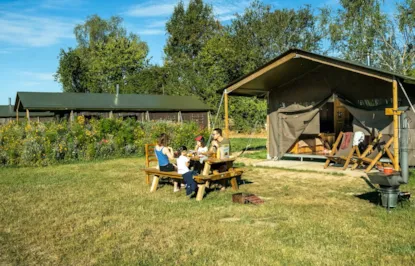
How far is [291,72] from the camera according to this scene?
39.0 ft

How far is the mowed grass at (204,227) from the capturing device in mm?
4320

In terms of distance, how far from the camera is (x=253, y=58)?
33625 mm

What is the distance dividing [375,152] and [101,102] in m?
21.2

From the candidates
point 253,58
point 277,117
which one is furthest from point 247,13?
point 277,117

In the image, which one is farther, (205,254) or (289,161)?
(289,161)

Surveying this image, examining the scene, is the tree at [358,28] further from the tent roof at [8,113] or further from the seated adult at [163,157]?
the tent roof at [8,113]

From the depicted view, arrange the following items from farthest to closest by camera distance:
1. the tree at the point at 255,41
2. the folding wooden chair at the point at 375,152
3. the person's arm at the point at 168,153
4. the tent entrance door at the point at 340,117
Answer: the tree at the point at 255,41, the tent entrance door at the point at 340,117, the folding wooden chair at the point at 375,152, the person's arm at the point at 168,153

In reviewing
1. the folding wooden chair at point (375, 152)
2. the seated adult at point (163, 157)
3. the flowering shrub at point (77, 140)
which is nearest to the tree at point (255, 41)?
the flowering shrub at point (77, 140)

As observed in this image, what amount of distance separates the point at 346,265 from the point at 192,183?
3.77 meters

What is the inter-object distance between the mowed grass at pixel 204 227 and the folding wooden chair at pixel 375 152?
127cm

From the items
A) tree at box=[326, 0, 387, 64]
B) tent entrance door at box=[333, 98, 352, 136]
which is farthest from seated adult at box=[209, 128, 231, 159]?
tree at box=[326, 0, 387, 64]

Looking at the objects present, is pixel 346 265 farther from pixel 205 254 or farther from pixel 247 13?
pixel 247 13

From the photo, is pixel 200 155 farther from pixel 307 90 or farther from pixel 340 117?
pixel 340 117

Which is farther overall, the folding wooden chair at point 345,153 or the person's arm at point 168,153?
the folding wooden chair at point 345,153
